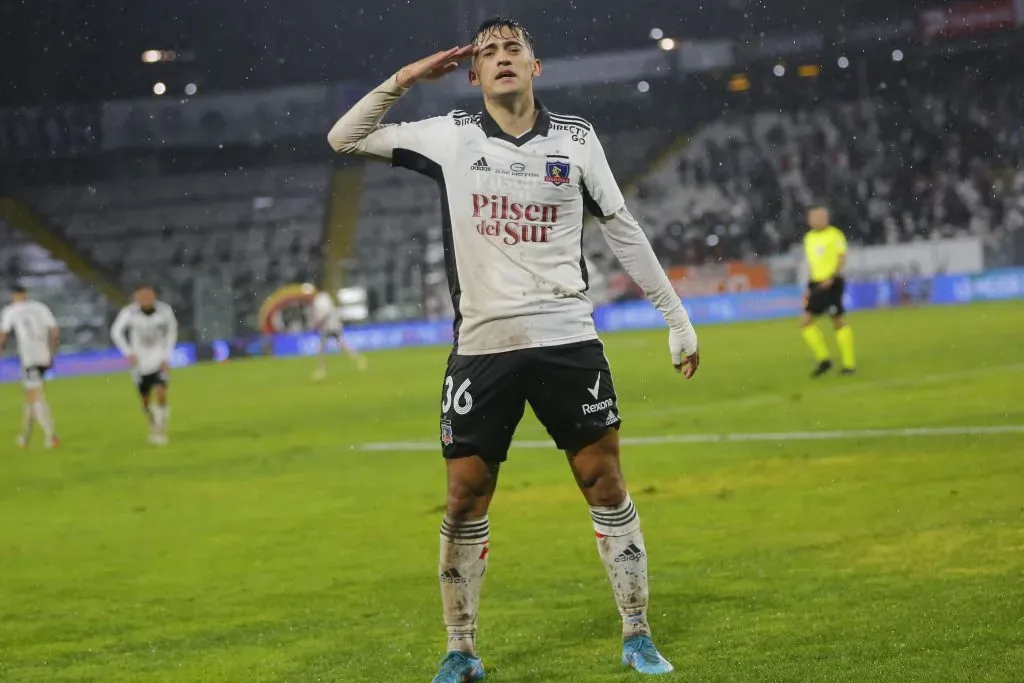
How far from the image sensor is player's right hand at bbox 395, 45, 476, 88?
14.1 ft

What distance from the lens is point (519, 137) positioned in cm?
437

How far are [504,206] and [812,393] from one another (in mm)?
11021

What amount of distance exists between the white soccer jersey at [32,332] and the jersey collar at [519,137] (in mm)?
12826

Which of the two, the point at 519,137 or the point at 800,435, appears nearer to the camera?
the point at 519,137

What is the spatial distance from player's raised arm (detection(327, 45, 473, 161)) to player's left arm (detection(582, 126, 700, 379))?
1.77ft

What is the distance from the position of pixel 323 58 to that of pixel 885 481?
26.5m

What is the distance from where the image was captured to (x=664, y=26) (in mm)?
34656

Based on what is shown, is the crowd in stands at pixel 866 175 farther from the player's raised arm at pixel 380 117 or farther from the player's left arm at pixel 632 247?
the player's raised arm at pixel 380 117

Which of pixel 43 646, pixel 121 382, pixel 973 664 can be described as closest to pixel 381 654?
pixel 43 646

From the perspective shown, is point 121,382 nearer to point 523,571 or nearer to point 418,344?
point 418,344

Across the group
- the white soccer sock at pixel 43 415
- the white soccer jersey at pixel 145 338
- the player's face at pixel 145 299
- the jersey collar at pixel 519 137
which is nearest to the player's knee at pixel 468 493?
the jersey collar at pixel 519 137

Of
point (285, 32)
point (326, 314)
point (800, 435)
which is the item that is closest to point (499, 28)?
point (800, 435)

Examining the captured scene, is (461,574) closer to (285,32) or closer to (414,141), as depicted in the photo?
(414,141)

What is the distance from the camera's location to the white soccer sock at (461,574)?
446 centimetres
